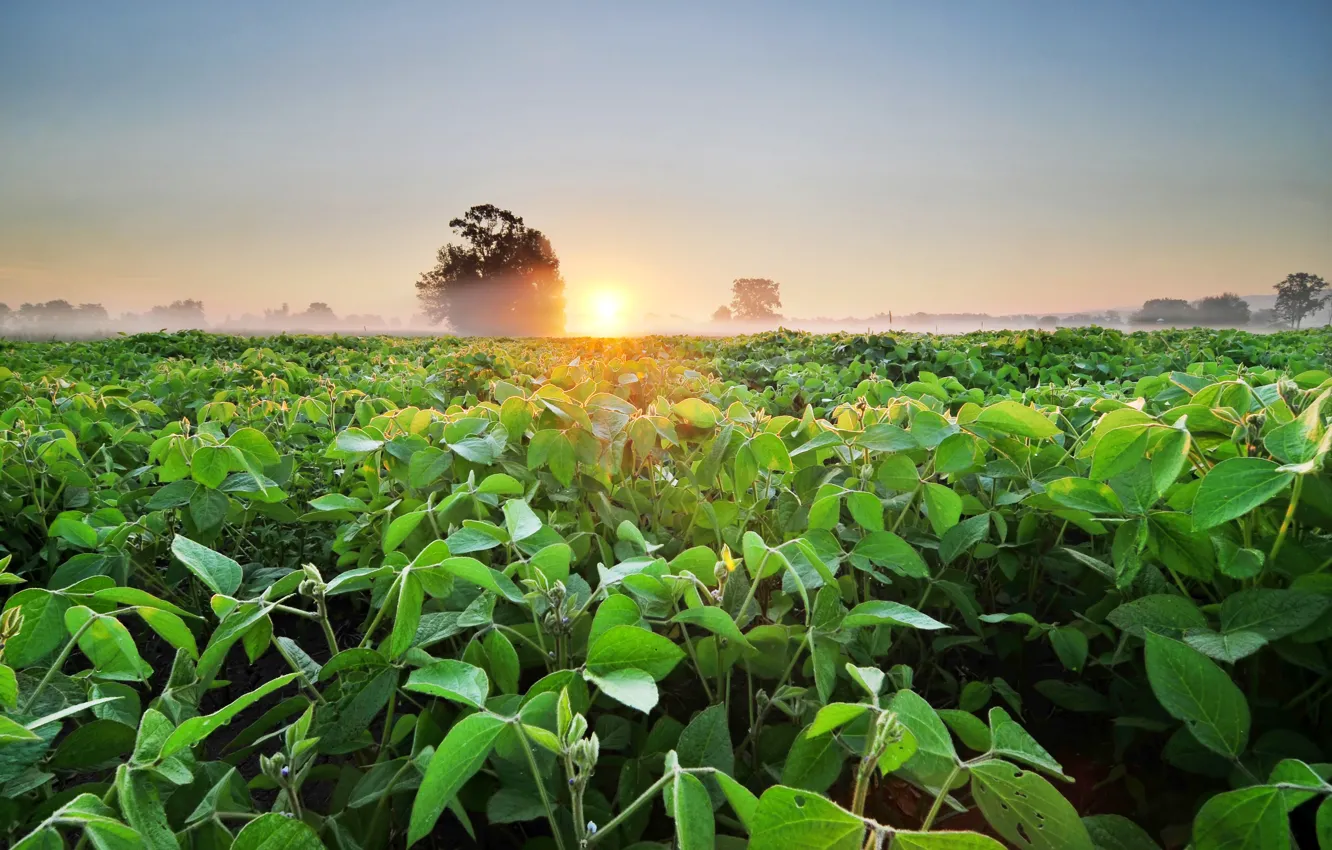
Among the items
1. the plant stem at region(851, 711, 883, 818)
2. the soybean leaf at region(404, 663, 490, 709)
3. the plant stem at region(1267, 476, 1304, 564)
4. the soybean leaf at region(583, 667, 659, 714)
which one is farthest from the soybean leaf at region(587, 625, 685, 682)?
the plant stem at region(1267, 476, 1304, 564)

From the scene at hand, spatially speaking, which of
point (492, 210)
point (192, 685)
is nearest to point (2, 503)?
point (192, 685)

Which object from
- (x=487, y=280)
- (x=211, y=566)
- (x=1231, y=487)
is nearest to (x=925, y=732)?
(x=1231, y=487)

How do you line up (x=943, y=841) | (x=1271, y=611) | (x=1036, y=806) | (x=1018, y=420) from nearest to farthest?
(x=943, y=841)
(x=1036, y=806)
(x=1271, y=611)
(x=1018, y=420)

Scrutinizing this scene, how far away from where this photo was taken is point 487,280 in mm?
66312

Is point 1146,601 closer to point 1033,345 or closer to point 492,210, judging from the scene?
point 1033,345

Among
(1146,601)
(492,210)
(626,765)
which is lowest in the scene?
(626,765)

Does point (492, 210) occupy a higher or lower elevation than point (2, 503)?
higher

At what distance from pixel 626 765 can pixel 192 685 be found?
0.70m

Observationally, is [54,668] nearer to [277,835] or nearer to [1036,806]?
[277,835]

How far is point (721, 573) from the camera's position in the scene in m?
1.06

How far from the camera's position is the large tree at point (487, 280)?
65.9 metres

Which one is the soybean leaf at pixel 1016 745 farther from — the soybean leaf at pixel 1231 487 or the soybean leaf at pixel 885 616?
the soybean leaf at pixel 1231 487

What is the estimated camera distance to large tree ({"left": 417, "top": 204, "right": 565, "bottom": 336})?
2594 inches

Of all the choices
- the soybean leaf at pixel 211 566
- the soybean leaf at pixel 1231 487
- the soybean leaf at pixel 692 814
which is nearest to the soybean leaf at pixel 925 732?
the soybean leaf at pixel 692 814
